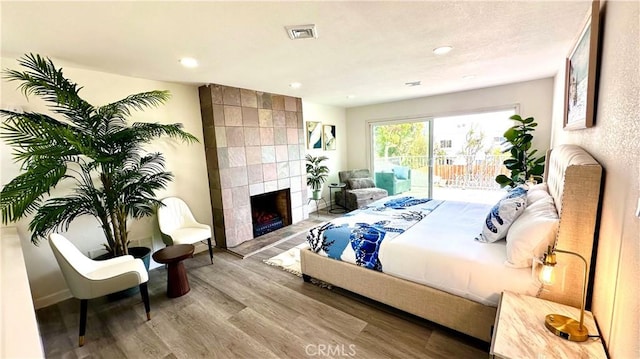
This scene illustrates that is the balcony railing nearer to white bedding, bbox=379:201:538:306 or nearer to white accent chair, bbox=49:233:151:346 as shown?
white bedding, bbox=379:201:538:306

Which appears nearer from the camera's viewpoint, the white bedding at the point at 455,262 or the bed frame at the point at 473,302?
the bed frame at the point at 473,302

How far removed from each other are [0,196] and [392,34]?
3.18 m

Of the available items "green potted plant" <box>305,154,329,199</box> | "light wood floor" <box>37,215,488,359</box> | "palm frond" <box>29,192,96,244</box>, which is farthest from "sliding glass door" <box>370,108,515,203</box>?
"palm frond" <box>29,192,96,244</box>

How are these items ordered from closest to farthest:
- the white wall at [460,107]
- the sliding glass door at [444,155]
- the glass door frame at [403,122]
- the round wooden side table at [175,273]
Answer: the round wooden side table at [175,273] → the white wall at [460,107] → the sliding glass door at [444,155] → the glass door frame at [403,122]

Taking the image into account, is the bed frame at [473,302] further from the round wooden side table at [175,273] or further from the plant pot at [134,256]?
the plant pot at [134,256]

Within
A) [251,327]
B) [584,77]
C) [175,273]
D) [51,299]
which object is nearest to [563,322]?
[584,77]

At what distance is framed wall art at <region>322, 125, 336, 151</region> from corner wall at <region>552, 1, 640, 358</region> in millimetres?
4464

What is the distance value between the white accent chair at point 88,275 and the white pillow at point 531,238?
283 centimetres

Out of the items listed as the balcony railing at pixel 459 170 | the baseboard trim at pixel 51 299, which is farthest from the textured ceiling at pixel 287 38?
the baseboard trim at pixel 51 299

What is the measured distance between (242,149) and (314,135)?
194cm

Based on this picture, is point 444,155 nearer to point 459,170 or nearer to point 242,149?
point 459,170

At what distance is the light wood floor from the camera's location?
1813 millimetres

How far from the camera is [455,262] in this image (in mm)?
1796

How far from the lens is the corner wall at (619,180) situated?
0.96 meters
